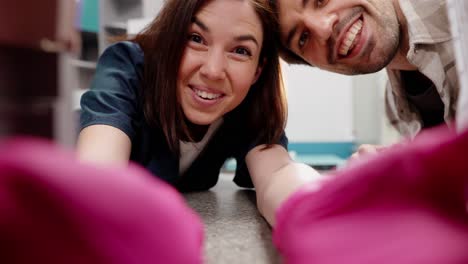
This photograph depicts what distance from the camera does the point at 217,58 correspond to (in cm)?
69

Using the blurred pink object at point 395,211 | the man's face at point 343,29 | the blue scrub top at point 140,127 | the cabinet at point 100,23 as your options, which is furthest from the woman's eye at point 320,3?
the cabinet at point 100,23

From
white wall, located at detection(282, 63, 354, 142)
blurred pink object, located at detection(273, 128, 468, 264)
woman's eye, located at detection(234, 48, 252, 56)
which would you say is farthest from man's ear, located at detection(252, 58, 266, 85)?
white wall, located at detection(282, 63, 354, 142)

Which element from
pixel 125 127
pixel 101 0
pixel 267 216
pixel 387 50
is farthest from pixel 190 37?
pixel 101 0

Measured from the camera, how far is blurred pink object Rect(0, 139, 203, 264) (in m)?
0.23

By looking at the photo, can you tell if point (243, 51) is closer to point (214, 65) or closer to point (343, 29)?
point (214, 65)

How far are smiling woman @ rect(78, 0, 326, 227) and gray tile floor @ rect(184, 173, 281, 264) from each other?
1.7 inches

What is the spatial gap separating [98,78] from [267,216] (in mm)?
434

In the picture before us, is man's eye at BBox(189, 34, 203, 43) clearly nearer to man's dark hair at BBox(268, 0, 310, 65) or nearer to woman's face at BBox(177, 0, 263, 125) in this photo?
woman's face at BBox(177, 0, 263, 125)

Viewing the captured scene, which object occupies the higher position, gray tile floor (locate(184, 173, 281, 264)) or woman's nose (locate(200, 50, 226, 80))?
woman's nose (locate(200, 50, 226, 80))

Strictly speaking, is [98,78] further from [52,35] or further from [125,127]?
[52,35]

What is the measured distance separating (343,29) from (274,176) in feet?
1.50

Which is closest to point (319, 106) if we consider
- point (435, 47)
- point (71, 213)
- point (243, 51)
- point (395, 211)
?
point (435, 47)

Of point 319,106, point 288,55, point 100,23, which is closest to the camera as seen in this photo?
point 288,55

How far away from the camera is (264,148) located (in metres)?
0.82
